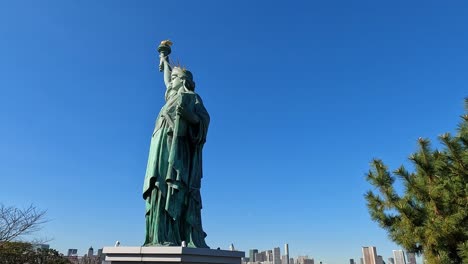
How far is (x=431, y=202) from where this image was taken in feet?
23.1

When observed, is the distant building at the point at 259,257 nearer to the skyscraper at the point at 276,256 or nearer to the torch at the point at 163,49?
the skyscraper at the point at 276,256

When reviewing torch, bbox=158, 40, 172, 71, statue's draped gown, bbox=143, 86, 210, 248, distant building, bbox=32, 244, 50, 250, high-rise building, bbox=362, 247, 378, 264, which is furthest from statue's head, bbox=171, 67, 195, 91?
high-rise building, bbox=362, 247, 378, 264

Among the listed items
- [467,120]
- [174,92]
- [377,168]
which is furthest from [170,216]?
[467,120]

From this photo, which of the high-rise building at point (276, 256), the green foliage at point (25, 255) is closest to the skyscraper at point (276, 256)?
the high-rise building at point (276, 256)

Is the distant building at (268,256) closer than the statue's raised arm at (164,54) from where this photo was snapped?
No

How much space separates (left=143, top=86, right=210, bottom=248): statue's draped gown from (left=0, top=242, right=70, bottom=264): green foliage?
504 inches

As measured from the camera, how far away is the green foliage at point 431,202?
6656 mm

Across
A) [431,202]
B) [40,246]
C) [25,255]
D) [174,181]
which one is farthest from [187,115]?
[40,246]

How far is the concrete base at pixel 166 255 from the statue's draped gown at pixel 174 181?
56 centimetres

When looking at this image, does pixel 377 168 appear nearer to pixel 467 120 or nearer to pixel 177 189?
pixel 467 120

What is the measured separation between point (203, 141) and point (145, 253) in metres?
2.53

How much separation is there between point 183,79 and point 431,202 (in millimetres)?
5610

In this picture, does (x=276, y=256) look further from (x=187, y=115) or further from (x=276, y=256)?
(x=187, y=115)

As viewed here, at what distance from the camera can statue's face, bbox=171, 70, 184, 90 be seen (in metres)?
7.50
